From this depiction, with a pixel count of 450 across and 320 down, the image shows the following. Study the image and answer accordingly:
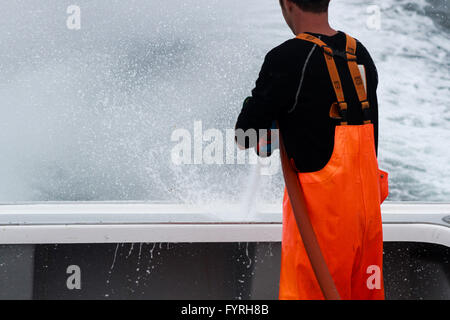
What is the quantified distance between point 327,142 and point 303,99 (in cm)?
9

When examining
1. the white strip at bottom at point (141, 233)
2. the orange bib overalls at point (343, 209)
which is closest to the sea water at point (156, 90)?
the white strip at bottom at point (141, 233)

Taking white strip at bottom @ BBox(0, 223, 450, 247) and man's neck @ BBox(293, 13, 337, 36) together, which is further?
white strip at bottom @ BBox(0, 223, 450, 247)

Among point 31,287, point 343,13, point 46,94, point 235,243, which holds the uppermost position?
point 343,13

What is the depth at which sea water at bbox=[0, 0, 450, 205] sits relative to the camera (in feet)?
5.49

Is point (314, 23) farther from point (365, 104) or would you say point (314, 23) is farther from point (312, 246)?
point (312, 246)

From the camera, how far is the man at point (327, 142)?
77 centimetres

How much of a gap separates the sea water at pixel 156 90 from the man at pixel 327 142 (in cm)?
76

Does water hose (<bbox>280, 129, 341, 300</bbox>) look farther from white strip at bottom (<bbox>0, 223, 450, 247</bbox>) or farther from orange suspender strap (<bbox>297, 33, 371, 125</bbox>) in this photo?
white strip at bottom (<bbox>0, 223, 450, 247</bbox>)

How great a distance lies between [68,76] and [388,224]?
1.36 m

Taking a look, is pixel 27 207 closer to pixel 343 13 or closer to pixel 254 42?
pixel 254 42

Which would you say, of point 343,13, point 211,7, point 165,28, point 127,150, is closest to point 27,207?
point 127,150

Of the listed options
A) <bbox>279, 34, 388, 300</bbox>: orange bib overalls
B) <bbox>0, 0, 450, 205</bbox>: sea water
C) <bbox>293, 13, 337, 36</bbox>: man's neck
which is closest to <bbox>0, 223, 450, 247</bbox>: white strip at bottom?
<bbox>279, 34, 388, 300</bbox>: orange bib overalls

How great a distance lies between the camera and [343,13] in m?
2.00

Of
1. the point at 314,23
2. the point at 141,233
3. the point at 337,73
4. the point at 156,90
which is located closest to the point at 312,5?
the point at 314,23
